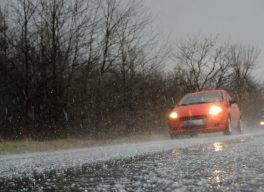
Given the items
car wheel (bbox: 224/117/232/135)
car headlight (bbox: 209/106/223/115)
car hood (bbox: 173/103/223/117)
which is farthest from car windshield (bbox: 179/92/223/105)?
car wheel (bbox: 224/117/232/135)

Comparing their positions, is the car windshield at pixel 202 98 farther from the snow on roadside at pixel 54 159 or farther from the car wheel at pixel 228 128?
the snow on roadside at pixel 54 159

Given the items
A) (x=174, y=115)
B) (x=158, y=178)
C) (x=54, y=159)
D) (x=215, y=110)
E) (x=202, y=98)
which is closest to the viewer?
(x=158, y=178)

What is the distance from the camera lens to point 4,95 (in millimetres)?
20391

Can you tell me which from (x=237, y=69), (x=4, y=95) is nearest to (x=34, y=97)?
(x=4, y=95)

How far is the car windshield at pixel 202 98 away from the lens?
57.2 feet

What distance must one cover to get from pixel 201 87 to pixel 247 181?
34138 mm

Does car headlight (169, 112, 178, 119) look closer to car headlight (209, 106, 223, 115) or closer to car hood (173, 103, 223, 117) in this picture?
car hood (173, 103, 223, 117)

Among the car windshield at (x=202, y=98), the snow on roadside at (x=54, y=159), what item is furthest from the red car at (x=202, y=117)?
the snow on roadside at (x=54, y=159)

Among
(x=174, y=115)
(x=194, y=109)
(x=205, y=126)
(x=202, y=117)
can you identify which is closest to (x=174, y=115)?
(x=174, y=115)

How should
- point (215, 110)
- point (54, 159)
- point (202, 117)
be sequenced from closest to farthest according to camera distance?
1. point (54, 159)
2. point (202, 117)
3. point (215, 110)

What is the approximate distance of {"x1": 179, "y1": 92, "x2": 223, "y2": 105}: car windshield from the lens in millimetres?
17434

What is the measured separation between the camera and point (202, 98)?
17688 millimetres

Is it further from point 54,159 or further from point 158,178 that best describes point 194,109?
point 158,178

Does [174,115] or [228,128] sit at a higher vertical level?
[174,115]
